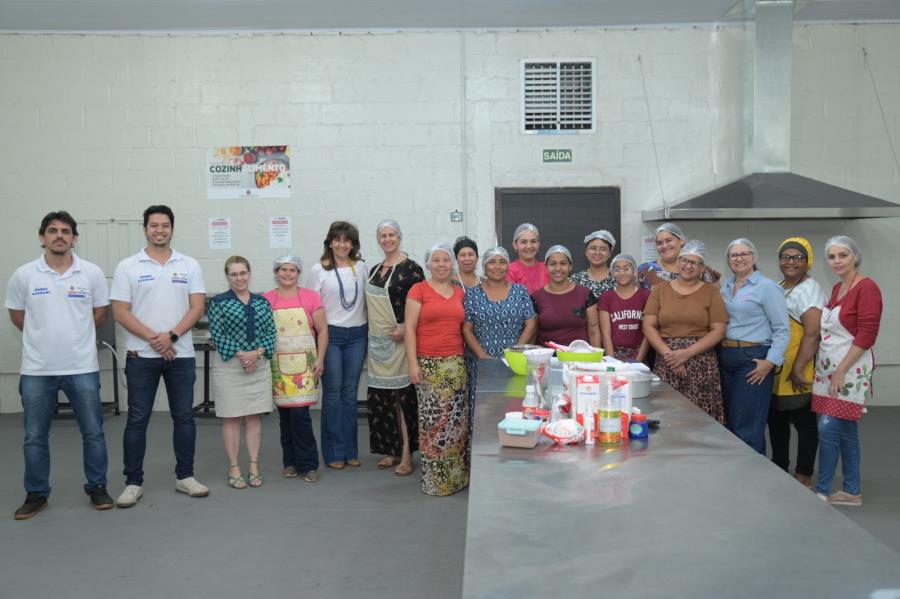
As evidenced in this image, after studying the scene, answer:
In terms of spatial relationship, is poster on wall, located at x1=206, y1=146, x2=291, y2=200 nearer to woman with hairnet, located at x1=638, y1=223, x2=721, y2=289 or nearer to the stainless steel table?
woman with hairnet, located at x1=638, y1=223, x2=721, y2=289

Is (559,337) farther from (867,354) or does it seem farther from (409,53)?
(409,53)

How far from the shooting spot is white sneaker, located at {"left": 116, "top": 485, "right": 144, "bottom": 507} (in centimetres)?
394

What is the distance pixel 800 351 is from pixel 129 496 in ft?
12.0

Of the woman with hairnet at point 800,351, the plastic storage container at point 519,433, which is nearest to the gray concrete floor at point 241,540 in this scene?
the plastic storage container at point 519,433

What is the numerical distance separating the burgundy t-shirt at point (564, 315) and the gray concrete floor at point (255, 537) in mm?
1017

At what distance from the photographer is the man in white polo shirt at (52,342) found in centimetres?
372

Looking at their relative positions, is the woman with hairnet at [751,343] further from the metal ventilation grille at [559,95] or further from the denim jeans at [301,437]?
the metal ventilation grille at [559,95]

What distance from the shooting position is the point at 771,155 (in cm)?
580

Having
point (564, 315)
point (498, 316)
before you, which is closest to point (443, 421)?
point (498, 316)

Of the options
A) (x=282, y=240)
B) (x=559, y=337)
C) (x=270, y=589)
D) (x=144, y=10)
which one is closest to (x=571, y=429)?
(x=270, y=589)

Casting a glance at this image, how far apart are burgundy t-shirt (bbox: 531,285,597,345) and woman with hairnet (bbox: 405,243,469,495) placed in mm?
453

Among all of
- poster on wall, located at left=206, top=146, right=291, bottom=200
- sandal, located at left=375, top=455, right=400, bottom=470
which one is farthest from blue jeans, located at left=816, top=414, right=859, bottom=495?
poster on wall, located at left=206, top=146, right=291, bottom=200

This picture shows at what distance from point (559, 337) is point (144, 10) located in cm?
432

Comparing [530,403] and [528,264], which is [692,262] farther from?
[530,403]
